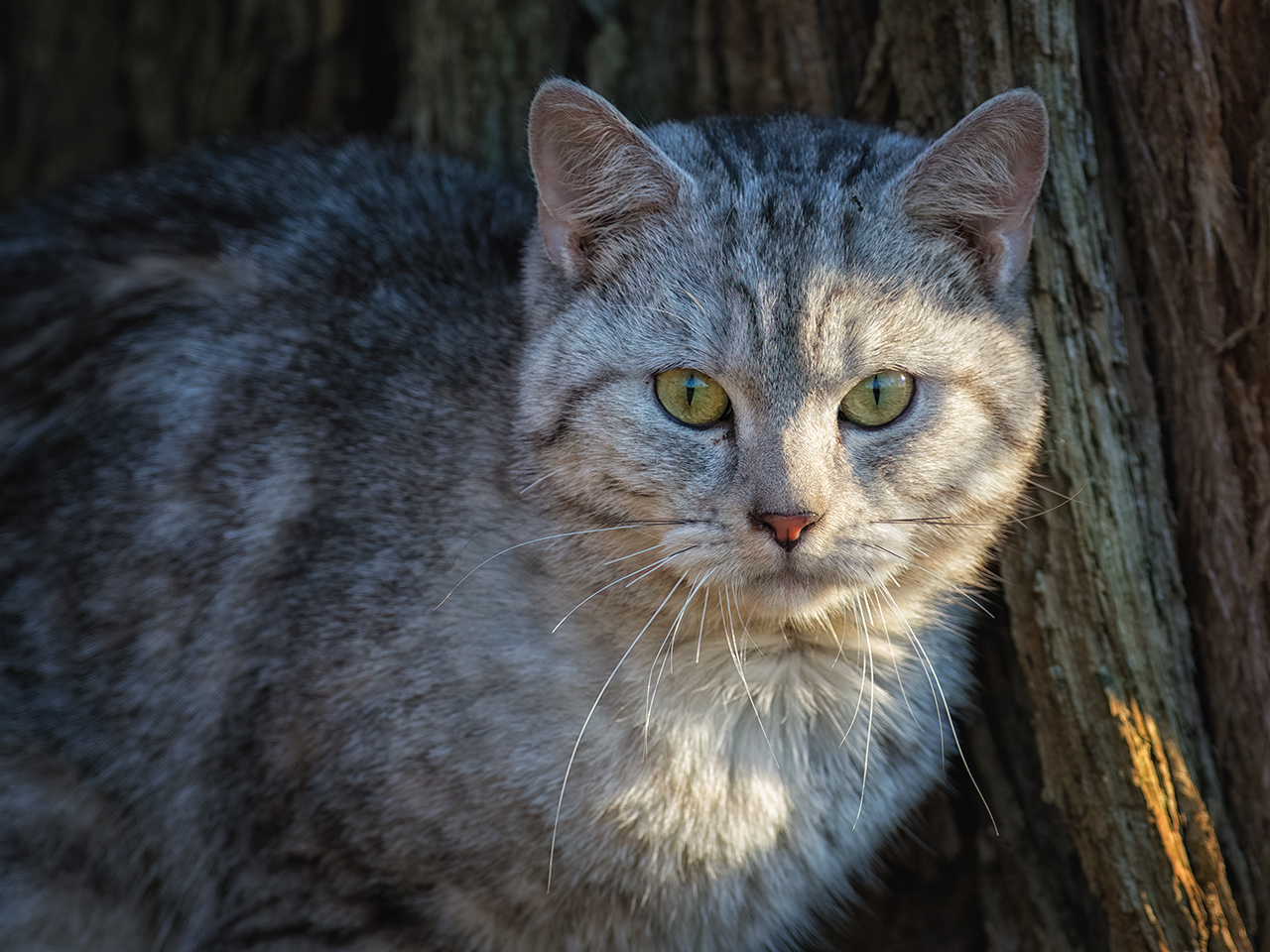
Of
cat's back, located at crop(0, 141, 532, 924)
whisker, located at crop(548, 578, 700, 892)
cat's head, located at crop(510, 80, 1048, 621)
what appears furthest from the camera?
cat's back, located at crop(0, 141, 532, 924)

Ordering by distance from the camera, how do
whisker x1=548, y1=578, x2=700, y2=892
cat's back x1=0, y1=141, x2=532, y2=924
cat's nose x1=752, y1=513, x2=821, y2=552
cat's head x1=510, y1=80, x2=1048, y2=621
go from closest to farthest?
1. cat's nose x1=752, y1=513, x2=821, y2=552
2. cat's head x1=510, y1=80, x2=1048, y2=621
3. whisker x1=548, y1=578, x2=700, y2=892
4. cat's back x1=0, y1=141, x2=532, y2=924

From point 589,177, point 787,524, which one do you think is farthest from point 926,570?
point 589,177

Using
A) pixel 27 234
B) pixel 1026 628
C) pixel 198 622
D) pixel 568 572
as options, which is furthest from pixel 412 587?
pixel 27 234

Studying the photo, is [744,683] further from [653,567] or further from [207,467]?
[207,467]

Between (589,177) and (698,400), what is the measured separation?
55 cm

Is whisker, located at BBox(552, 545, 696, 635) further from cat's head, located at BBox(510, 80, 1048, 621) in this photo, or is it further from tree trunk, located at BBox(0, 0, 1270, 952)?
tree trunk, located at BBox(0, 0, 1270, 952)

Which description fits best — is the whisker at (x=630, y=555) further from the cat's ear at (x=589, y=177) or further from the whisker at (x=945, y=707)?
the cat's ear at (x=589, y=177)

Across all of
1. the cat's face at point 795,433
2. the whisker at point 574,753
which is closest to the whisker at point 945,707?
the cat's face at point 795,433

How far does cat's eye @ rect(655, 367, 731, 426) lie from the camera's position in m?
2.24

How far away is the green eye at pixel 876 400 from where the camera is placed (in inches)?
86.8

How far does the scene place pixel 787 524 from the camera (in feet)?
6.69

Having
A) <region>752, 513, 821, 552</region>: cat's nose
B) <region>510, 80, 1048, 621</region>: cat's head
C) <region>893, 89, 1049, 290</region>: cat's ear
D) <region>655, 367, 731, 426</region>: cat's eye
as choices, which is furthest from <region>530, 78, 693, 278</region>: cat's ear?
<region>752, 513, 821, 552</region>: cat's nose

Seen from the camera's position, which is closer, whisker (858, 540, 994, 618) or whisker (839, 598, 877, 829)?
whisker (858, 540, 994, 618)

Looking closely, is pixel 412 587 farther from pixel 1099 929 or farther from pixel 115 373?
pixel 1099 929
